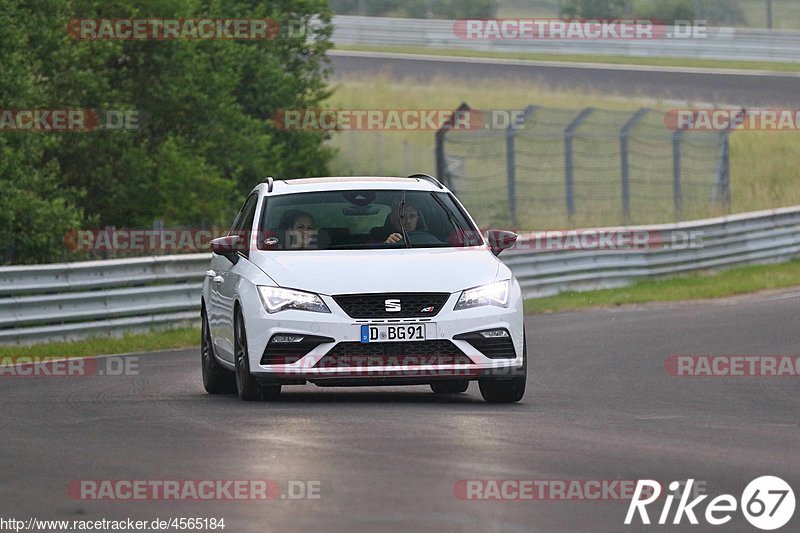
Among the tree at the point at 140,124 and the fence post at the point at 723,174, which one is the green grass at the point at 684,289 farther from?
the tree at the point at 140,124

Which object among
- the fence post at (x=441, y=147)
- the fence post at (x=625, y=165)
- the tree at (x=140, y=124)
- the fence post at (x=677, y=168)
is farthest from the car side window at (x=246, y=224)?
the fence post at (x=677, y=168)

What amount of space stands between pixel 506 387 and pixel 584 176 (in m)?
31.1

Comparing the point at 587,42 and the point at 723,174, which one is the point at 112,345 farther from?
the point at 587,42

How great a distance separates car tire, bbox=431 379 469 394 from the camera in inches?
516

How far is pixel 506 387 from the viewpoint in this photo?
11.9 meters

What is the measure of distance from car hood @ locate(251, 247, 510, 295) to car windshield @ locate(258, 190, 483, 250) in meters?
0.19

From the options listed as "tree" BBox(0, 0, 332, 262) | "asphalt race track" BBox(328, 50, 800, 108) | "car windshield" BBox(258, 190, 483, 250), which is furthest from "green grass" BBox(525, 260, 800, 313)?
"asphalt race track" BBox(328, 50, 800, 108)

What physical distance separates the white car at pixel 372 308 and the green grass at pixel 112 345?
254 inches

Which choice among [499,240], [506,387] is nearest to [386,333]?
[506,387]

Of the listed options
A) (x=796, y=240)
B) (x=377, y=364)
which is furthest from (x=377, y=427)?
(x=796, y=240)

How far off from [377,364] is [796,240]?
20.1m

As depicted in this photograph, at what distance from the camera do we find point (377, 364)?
1127 centimetres

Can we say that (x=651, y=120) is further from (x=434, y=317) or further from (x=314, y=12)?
(x=434, y=317)

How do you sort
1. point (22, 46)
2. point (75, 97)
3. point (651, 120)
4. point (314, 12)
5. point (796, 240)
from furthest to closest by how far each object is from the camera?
point (651, 120) < point (314, 12) < point (796, 240) < point (75, 97) < point (22, 46)
